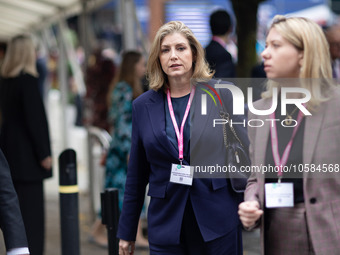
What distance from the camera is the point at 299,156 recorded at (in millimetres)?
3059

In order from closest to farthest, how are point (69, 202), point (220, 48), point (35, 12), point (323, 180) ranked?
point (323, 180) < point (69, 202) < point (220, 48) < point (35, 12)

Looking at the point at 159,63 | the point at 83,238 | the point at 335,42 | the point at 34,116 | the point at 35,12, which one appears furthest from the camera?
the point at 35,12

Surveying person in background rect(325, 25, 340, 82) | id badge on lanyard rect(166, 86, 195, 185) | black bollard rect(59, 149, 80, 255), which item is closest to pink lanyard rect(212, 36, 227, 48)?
person in background rect(325, 25, 340, 82)

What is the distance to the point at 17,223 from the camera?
3156 millimetres

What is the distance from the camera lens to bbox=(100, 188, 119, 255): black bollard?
193 inches

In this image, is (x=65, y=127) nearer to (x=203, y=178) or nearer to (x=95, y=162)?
(x=95, y=162)

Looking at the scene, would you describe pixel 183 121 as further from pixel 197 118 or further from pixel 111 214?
pixel 111 214

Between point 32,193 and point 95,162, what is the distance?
2474 millimetres

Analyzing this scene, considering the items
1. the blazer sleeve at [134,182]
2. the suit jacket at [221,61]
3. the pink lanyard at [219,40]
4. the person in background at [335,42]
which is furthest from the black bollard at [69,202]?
the person in background at [335,42]

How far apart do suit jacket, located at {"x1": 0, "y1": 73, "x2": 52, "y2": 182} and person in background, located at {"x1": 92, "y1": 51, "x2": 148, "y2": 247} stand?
0.99 meters

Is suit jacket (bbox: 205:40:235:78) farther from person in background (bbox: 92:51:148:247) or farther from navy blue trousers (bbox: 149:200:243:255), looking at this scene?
navy blue trousers (bbox: 149:200:243:255)

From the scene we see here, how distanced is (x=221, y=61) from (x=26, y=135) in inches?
82.3

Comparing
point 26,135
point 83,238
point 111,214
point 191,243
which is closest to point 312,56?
point 191,243

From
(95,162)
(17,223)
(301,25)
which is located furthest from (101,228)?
(301,25)
